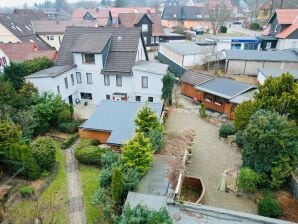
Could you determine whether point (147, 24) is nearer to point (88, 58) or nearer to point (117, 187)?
point (88, 58)

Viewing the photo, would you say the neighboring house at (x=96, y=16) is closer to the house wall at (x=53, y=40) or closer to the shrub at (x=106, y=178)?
the house wall at (x=53, y=40)

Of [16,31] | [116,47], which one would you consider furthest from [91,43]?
[16,31]


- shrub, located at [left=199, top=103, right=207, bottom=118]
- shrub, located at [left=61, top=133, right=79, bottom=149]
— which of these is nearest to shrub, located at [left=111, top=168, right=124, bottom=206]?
shrub, located at [left=61, top=133, right=79, bottom=149]

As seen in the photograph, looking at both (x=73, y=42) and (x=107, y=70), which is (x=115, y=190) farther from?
(x=73, y=42)

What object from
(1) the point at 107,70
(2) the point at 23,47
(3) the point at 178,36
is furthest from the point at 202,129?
(3) the point at 178,36

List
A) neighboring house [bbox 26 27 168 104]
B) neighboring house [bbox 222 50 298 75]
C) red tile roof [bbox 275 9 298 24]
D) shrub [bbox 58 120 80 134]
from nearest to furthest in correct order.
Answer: shrub [bbox 58 120 80 134] → neighboring house [bbox 26 27 168 104] → neighboring house [bbox 222 50 298 75] → red tile roof [bbox 275 9 298 24]

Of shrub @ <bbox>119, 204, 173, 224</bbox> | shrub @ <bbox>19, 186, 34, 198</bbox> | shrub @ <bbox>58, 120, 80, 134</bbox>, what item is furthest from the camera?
shrub @ <bbox>58, 120, 80, 134</bbox>

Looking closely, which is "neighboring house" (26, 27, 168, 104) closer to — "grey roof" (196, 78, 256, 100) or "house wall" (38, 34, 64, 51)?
"grey roof" (196, 78, 256, 100)
